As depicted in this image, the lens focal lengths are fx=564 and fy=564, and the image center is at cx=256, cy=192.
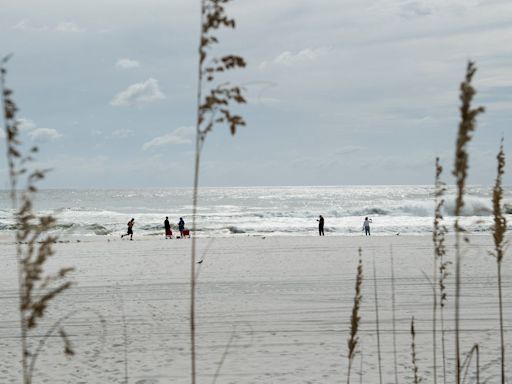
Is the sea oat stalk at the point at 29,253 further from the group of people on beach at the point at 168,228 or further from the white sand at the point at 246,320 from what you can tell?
the group of people on beach at the point at 168,228

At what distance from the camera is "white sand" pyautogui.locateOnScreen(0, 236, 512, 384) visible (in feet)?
25.7

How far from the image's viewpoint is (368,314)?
11227mm

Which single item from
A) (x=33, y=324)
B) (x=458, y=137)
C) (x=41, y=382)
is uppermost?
(x=458, y=137)

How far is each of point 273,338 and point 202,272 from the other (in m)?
8.71

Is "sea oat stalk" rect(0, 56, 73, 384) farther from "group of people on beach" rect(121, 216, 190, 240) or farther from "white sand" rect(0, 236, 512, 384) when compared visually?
"group of people on beach" rect(121, 216, 190, 240)

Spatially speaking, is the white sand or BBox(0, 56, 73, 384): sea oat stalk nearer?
BBox(0, 56, 73, 384): sea oat stalk

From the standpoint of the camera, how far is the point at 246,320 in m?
10.8

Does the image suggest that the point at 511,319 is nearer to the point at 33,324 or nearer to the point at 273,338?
the point at 273,338

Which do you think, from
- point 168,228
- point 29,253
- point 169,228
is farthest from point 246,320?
point 169,228

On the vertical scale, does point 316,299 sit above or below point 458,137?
below

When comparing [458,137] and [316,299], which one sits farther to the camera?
[316,299]

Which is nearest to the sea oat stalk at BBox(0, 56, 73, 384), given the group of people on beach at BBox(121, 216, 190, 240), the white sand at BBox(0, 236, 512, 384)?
the white sand at BBox(0, 236, 512, 384)

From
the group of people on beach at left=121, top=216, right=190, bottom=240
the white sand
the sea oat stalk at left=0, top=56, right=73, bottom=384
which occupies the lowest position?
the white sand

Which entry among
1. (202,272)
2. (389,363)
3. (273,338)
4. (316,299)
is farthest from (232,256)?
(389,363)
